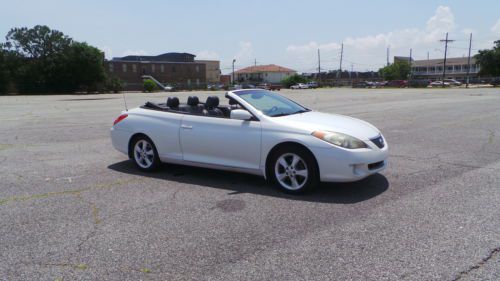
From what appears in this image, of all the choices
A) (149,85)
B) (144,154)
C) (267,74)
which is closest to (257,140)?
(144,154)

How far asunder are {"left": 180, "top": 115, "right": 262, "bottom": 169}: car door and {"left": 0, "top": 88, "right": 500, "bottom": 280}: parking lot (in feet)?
1.25

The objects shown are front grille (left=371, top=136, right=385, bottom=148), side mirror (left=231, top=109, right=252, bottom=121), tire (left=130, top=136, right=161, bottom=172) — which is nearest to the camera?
front grille (left=371, top=136, right=385, bottom=148)

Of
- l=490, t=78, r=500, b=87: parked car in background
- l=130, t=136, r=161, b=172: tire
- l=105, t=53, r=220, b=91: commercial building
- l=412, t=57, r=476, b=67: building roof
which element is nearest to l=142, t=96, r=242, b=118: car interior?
l=130, t=136, r=161, b=172: tire

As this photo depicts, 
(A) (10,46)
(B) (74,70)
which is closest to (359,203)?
(B) (74,70)

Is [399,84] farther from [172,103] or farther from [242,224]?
[242,224]

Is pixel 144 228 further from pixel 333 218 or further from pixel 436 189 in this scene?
pixel 436 189

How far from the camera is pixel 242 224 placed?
14.6 feet

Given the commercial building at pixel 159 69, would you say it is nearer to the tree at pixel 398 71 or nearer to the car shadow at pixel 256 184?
the tree at pixel 398 71

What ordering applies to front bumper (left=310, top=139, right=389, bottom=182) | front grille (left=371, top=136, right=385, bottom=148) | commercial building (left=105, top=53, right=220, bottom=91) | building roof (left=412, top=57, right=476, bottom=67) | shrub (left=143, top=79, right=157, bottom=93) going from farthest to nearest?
building roof (left=412, top=57, right=476, bottom=67) → commercial building (left=105, top=53, right=220, bottom=91) → shrub (left=143, top=79, right=157, bottom=93) → front grille (left=371, top=136, right=385, bottom=148) → front bumper (left=310, top=139, right=389, bottom=182)

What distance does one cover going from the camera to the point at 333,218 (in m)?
4.57

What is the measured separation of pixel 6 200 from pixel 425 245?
5.16 m

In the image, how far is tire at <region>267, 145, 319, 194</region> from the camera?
5.33 m

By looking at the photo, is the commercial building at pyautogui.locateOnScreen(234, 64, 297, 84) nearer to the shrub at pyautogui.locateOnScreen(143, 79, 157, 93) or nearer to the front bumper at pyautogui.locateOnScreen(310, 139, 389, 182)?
the shrub at pyautogui.locateOnScreen(143, 79, 157, 93)

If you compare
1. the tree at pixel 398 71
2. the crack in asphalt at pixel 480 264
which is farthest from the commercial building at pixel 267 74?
the crack in asphalt at pixel 480 264
